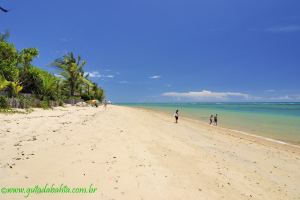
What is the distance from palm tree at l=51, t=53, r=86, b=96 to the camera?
44.5 meters

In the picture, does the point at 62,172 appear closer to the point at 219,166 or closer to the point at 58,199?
the point at 58,199

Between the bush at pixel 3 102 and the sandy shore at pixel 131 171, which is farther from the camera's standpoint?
the bush at pixel 3 102

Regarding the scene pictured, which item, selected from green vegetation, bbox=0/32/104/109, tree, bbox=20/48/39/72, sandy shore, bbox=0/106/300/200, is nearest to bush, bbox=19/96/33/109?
green vegetation, bbox=0/32/104/109

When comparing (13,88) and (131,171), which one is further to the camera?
(13,88)

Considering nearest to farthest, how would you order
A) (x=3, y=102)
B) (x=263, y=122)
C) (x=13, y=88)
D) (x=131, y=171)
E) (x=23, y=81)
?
(x=131, y=171), (x=3, y=102), (x=13, y=88), (x=23, y=81), (x=263, y=122)

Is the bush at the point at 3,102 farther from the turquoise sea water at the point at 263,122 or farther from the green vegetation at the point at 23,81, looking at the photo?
the turquoise sea water at the point at 263,122

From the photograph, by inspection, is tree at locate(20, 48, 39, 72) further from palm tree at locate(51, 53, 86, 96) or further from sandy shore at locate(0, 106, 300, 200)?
sandy shore at locate(0, 106, 300, 200)

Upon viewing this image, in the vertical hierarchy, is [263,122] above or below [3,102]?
below

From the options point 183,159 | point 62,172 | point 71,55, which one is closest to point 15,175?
point 62,172

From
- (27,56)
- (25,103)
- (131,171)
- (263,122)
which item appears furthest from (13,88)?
(263,122)

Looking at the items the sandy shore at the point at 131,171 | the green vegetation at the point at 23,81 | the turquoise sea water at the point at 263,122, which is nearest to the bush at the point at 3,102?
the green vegetation at the point at 23,81

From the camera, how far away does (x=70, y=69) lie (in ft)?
145

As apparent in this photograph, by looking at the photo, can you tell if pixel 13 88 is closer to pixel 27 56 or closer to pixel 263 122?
pixel 27 56

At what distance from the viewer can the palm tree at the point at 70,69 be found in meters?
44.5
